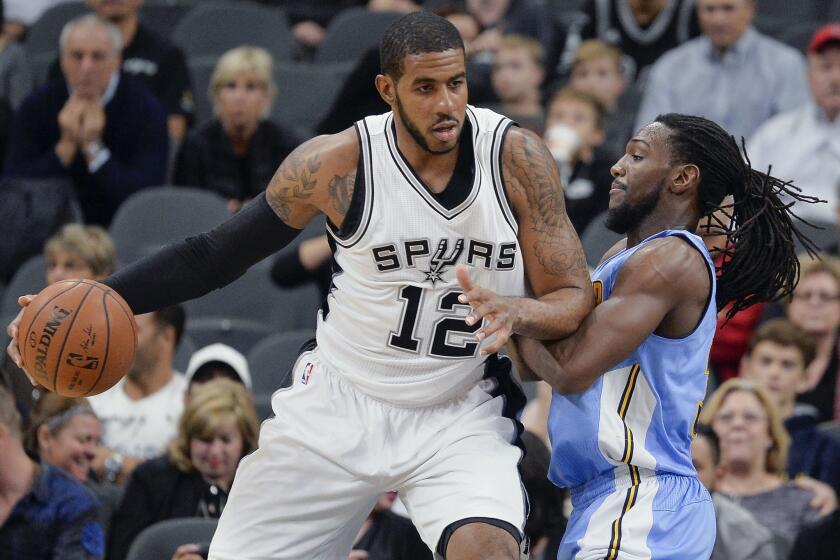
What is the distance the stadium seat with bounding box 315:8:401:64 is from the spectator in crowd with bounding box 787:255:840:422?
3.69 metres

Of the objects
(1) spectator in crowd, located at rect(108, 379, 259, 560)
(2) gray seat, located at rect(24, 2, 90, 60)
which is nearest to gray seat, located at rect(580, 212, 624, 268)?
(1) spectator in crowd, located at rect(108, 379, 259, 560)

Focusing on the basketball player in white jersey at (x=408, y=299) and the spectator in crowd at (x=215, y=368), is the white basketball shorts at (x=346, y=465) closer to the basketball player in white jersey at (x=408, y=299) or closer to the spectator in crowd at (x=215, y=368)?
the basketball player in white jersey at (x=408, y=299)

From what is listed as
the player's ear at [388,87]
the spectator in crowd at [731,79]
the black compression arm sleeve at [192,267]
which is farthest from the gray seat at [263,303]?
the player's ear at [388,87]

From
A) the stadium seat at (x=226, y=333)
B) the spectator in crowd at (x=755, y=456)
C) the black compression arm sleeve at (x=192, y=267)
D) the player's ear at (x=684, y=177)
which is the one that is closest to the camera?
the player's ear at (x=684, y=177)

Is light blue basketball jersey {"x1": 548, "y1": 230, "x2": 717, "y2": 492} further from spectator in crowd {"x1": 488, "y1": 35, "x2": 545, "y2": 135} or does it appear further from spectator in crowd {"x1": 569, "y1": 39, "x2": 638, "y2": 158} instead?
spectator in crowd {"x1": 569, "y1": 39, "x2": 638, "y2": 158}

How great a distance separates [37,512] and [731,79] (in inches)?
216

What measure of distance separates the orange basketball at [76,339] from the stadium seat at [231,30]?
5.82 m

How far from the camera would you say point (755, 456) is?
6688 millimetres

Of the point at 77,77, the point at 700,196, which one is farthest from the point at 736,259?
the point at 77,77

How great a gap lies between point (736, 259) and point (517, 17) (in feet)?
19.9

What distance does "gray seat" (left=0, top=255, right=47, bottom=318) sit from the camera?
7.71 meters

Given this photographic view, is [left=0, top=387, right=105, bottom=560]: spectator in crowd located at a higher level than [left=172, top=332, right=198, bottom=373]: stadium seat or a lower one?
lower

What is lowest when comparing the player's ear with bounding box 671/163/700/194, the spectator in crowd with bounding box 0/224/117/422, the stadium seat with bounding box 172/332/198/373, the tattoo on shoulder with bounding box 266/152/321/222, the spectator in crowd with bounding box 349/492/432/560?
the spectator in crowd with bounding box 349/492/432/560

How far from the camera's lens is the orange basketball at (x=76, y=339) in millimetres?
4480
